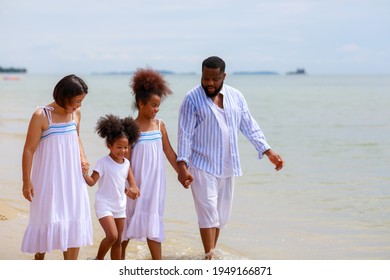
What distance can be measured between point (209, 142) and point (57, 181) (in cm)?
135

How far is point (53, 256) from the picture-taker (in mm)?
6758

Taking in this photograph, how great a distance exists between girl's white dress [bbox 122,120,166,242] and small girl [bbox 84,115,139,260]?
0.37 ft

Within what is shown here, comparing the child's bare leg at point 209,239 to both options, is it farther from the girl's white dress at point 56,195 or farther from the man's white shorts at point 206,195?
the girl's white dress at point 56,195

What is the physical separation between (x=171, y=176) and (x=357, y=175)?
10.0 ft

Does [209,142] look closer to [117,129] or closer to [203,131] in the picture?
[203,131]

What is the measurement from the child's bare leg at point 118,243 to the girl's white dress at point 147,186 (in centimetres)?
12

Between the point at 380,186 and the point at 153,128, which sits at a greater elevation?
the point at 153,128

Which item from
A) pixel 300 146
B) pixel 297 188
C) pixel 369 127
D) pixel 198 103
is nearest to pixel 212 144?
pixel 198 103

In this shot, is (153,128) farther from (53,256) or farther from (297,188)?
(297,188)

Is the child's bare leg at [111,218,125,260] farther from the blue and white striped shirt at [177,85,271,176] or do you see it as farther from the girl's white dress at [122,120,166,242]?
the blue and white striped shirt at [177,85,271,176]

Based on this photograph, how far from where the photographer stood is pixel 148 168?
6086 mm

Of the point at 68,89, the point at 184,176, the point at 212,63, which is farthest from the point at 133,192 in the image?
the point at 212,63

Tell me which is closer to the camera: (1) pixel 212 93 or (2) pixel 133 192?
(2) pixel 133 192

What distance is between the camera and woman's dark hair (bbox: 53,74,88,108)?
562 centimetres
